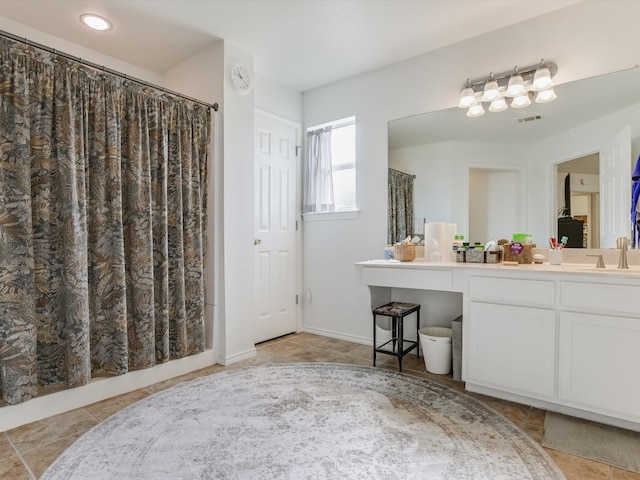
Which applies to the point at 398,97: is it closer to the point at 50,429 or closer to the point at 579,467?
the point at 579,467

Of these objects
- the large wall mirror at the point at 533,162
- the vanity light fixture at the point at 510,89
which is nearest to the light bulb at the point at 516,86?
the vanity light fixture at the point at 510,89

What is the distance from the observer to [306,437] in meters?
1.79

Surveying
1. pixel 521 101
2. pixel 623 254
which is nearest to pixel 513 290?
pixel 623 254

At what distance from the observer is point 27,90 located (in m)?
1.94

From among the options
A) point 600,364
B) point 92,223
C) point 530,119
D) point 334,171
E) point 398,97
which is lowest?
point 600,364

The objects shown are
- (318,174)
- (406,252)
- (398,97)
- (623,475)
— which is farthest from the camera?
(318,174)

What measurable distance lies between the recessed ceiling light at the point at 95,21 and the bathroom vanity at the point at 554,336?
9.02ft

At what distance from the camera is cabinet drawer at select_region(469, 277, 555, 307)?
201cm

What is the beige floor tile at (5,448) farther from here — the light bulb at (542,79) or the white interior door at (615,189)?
the light bulb at (542,79)

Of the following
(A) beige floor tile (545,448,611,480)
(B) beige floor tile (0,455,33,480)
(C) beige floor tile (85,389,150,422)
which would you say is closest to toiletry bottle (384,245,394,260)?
(A) beige floor tile (545,448,611,480)

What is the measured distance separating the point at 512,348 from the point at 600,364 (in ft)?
1.33

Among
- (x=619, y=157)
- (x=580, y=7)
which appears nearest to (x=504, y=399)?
(x=619, y=157)

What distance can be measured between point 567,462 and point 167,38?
3.52m

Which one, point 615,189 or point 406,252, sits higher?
point 615,189
